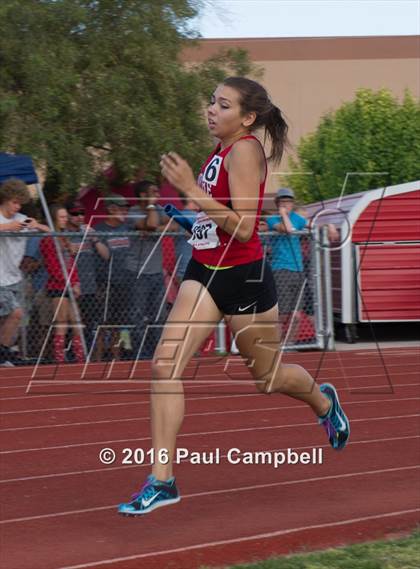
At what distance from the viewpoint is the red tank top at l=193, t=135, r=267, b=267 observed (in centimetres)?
531

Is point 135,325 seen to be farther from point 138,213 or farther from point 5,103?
point 5,103

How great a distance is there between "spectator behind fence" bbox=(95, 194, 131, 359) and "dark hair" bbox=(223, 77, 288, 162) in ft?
22.5

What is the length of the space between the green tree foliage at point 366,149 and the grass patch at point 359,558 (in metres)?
29.2

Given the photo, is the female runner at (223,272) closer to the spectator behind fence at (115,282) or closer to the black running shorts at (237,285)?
the black running shorts at (237,285)

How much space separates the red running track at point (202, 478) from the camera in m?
5.21

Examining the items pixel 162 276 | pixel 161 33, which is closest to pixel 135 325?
pixel 162 276

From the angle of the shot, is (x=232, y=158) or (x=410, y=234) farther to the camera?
(x=410, y=234)

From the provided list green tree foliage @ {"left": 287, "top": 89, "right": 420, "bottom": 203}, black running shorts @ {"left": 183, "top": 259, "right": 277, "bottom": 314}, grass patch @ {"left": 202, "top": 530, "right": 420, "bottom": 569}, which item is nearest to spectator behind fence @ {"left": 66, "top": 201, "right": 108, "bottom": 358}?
black running shorts @ {"left": 183, "top": 259, "right": 277, "bottom": 314}

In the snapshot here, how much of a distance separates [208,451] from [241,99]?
2928mm

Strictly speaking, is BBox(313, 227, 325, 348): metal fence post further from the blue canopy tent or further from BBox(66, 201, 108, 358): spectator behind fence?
the blue canopy tent

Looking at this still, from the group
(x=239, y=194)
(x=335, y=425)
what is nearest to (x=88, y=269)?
(x=335, y=425)

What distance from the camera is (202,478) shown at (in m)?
6.70

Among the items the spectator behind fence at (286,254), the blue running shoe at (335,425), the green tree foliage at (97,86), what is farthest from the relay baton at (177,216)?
the green tree foliage at (97,86)

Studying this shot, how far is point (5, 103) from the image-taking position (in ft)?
51.8
